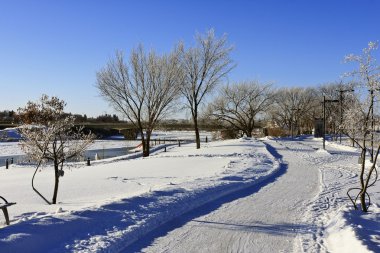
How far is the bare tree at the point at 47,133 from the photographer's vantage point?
14.4m

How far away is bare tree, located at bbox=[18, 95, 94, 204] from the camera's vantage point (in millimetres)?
14359

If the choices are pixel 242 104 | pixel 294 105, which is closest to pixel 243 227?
pixel 242 104

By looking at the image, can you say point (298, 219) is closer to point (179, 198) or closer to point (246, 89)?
point (179, 198)

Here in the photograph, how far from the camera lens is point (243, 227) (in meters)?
8.71

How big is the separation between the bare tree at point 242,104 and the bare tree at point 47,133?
158 feet

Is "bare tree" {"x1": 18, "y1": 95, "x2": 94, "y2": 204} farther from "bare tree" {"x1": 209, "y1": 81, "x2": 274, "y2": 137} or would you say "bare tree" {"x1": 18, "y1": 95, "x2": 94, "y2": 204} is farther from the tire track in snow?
"bare tree" {"x1": 209, "y1": 81, "x2": 274, "y2": 137}

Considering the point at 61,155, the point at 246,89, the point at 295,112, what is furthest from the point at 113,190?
the point at 295,112

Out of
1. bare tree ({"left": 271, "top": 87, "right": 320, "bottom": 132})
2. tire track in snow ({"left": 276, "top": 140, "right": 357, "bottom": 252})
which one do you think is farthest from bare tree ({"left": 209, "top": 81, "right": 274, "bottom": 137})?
tire track in snow ({"left": 276, "top": 140, "right": 357, "bottom": 252})

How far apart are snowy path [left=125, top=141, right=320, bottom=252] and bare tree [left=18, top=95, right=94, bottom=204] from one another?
6.45 m

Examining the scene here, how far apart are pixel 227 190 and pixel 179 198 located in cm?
269

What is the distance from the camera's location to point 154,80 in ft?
118

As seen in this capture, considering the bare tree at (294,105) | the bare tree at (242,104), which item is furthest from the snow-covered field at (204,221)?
the bare tree at (294,105)

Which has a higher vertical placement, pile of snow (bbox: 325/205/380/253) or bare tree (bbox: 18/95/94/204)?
bare tree (bbox: 18/95/94/204)

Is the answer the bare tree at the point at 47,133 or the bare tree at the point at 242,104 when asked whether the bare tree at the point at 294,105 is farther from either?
the bare tree at the point at 47,133
